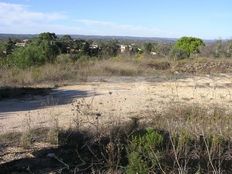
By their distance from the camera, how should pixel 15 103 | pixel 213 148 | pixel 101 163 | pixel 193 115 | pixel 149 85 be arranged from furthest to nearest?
pixel 149 85
pixel 15 103
pixel 193 115
pixel 213 148
pixel 101 163

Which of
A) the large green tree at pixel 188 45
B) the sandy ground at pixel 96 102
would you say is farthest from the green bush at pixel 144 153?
the large green tree at pixel 188 45

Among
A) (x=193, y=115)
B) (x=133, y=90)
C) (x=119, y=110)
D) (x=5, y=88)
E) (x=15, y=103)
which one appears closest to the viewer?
(x=193, y=115)

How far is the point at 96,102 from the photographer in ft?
34.1

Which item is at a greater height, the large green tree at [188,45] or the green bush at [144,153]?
the green bush at [144,153]

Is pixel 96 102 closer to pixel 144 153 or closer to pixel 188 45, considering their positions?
pixel 144 153

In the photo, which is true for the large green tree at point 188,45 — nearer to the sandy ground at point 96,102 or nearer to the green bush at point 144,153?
the sandy ground at point 96,102

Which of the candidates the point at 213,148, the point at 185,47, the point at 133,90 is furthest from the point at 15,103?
the point at 185,47

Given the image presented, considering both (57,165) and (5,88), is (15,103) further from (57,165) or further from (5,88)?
(57,165)

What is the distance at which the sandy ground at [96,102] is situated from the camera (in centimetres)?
809

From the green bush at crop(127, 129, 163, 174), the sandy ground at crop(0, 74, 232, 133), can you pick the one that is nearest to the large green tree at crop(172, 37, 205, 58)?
the sandy ground at crop(0, 74, 232, 133)

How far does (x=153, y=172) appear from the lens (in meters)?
4.65

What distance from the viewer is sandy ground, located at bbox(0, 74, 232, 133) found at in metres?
8.09

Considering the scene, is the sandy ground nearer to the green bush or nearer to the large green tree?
the green bush

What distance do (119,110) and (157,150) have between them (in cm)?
394
